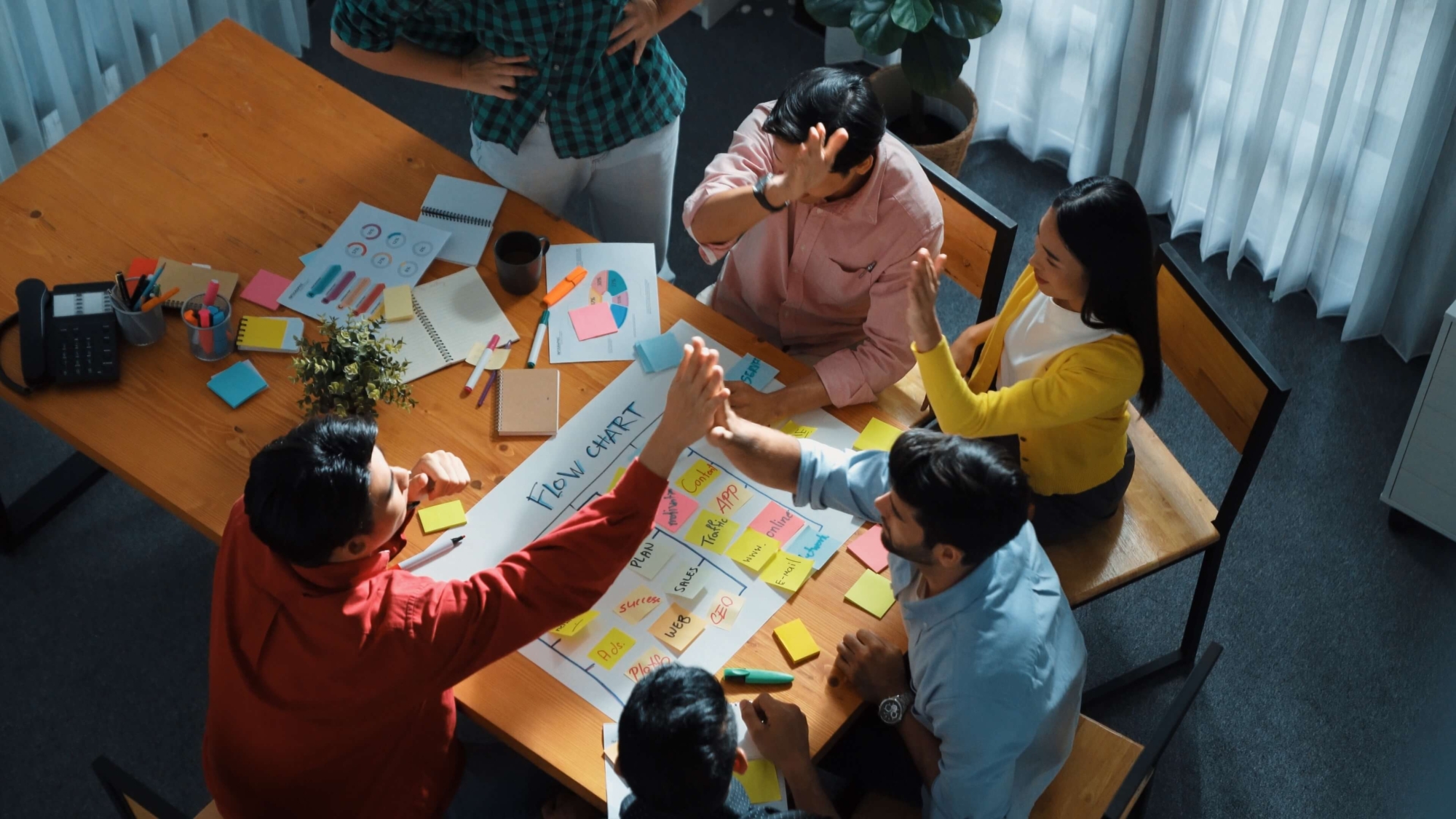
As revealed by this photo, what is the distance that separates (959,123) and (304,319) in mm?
1982

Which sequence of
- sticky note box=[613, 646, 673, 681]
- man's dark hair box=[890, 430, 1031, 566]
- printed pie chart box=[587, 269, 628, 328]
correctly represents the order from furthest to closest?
printed pie chart box=[587, 269, 628, 328], sticky note box=[613, 646, 673, 681], man's dark hair box=[890, 430, 1031, 566]

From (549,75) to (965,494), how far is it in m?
1.24

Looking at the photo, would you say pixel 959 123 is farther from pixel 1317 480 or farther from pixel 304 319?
pixel 304 319

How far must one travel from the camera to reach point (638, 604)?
1.95m

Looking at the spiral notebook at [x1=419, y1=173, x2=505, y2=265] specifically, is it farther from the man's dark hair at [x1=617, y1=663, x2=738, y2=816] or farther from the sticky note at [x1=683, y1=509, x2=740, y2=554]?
the man's dark hair at [x1=617, y1=663, x2=738, y2=816]

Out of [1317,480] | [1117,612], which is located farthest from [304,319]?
[1317,480]

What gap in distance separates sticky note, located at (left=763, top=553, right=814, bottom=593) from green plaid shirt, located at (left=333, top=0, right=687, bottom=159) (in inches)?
40.6

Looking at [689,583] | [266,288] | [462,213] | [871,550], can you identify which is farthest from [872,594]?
[266,288]

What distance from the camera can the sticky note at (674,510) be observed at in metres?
2.05

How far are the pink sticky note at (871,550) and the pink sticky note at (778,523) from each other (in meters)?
0.10

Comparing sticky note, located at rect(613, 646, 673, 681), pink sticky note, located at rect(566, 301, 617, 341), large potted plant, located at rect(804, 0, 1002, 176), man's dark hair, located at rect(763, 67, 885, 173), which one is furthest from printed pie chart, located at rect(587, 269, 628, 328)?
large potted plant, located at rect(804, 0, 1002, 176)

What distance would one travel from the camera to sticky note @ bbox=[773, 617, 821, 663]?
75.0 inches

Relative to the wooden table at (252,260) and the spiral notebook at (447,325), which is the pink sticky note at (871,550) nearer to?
the wooden table at (252,260)

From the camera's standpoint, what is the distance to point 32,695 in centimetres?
265
